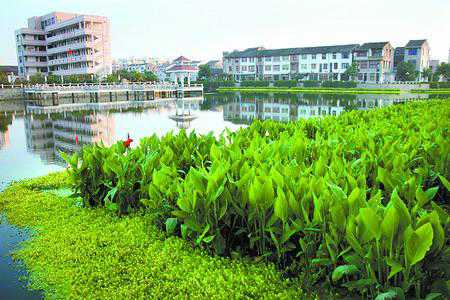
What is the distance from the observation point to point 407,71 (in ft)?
210

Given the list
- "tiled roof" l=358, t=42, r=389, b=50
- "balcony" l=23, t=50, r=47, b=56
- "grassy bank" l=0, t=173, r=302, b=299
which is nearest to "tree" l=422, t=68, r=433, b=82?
"tiled roof" l=358, t=42, r=389, b=50

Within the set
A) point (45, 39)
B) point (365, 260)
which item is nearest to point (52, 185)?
point (365, 260)

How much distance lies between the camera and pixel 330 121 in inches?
399

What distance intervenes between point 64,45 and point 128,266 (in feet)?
226

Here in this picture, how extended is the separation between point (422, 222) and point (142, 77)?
200 feet

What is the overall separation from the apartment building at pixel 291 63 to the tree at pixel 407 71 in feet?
26.5

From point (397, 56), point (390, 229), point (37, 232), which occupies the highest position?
point (397, 56)

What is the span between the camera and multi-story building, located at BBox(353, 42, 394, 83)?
207 ft

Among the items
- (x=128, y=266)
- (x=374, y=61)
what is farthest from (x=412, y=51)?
(x=128, y=266)

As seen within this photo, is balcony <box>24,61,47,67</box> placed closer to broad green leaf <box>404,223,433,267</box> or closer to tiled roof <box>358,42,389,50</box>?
tiled roof <box>358,42,389,50</box>

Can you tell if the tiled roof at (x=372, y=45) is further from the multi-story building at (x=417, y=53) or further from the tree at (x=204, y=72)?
the tree at (x=204, y=72)

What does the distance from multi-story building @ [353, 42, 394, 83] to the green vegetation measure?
61292mm

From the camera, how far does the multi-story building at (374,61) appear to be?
2489 inches

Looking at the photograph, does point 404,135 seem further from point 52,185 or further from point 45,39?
point 45,39
